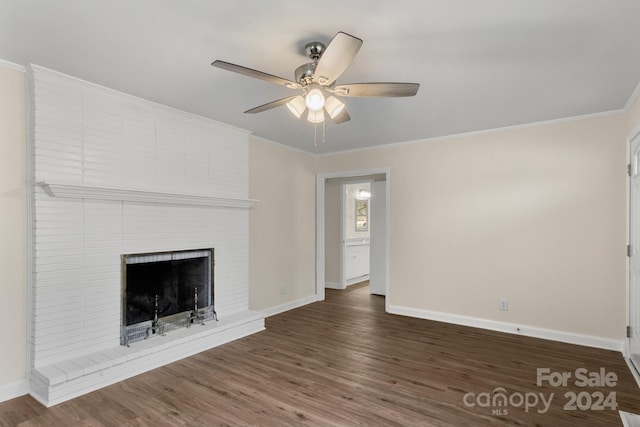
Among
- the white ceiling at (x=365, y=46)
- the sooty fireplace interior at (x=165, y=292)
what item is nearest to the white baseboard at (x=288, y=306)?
the sooty fireplace interior at (x=165, y=292)

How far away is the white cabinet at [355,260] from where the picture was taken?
7043 millimetres

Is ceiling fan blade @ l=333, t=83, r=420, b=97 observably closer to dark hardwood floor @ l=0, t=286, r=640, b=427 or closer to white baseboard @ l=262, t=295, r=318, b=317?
dark hardwood floor @ l=0, t=286, r=640, b=427

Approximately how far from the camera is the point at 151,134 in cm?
336

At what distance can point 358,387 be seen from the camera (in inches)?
107

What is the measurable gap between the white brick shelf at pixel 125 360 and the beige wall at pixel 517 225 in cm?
239

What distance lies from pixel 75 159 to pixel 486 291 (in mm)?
4429

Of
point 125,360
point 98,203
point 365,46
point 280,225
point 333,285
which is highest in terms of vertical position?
point 365,46

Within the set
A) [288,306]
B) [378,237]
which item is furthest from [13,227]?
[378,237]

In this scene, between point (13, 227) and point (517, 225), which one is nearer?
point (13, 227)

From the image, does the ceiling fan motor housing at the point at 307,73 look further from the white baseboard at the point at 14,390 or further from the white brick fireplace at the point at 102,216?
the white baseboard at the point at 14,390

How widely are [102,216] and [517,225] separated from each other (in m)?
4.25

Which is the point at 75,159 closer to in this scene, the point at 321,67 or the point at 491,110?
the point at 321,67

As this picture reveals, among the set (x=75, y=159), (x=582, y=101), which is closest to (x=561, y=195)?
(x=582, y=101)

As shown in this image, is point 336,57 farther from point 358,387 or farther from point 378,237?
point 378,237
